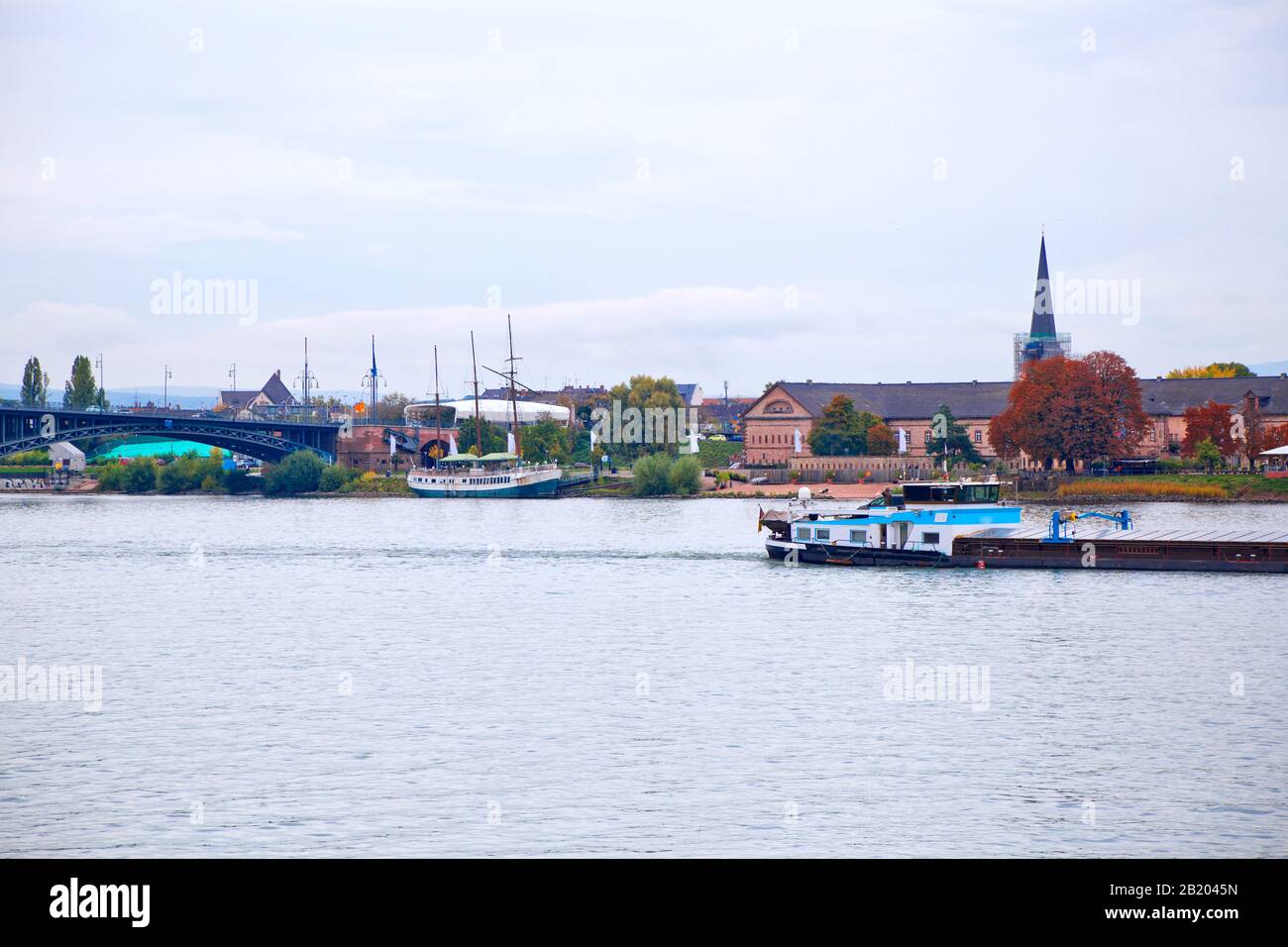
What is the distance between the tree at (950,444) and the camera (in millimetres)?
154000

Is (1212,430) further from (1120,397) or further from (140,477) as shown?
(140,477)

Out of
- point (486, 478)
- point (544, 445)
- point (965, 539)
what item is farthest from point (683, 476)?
point (965, 539)

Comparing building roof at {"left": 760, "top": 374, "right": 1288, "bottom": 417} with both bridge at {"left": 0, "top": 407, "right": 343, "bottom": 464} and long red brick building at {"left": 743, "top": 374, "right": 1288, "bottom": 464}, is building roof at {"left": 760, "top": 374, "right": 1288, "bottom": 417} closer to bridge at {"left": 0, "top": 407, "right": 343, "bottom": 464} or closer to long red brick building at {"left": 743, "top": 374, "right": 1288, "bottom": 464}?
long red brick building at {"left": 743, "top": 374, "right": 1288, "bottom": 464}

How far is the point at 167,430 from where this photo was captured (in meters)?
148

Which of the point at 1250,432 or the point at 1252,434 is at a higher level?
the point at 1250,432

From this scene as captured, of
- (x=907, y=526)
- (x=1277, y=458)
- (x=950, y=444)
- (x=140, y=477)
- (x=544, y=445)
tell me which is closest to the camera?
(x=907, y=526)

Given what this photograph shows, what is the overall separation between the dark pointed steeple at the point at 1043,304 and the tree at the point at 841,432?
1795 inches

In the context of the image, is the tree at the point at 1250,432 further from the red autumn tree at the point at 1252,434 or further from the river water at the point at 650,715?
the river water at the point at 650,715

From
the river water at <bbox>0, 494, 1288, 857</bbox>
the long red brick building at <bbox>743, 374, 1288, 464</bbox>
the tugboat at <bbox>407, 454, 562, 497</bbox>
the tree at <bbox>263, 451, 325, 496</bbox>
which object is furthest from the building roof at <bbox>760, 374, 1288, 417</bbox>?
the river water at <bbox>0, 494, 1288, 857</bbox>

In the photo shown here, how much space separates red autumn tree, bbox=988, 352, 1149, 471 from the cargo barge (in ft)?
188

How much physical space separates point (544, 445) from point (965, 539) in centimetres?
10858

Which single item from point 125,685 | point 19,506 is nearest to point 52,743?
point 125,685

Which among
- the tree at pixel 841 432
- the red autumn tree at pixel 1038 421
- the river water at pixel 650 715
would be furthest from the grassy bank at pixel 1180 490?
the river water at pixel 650 715
